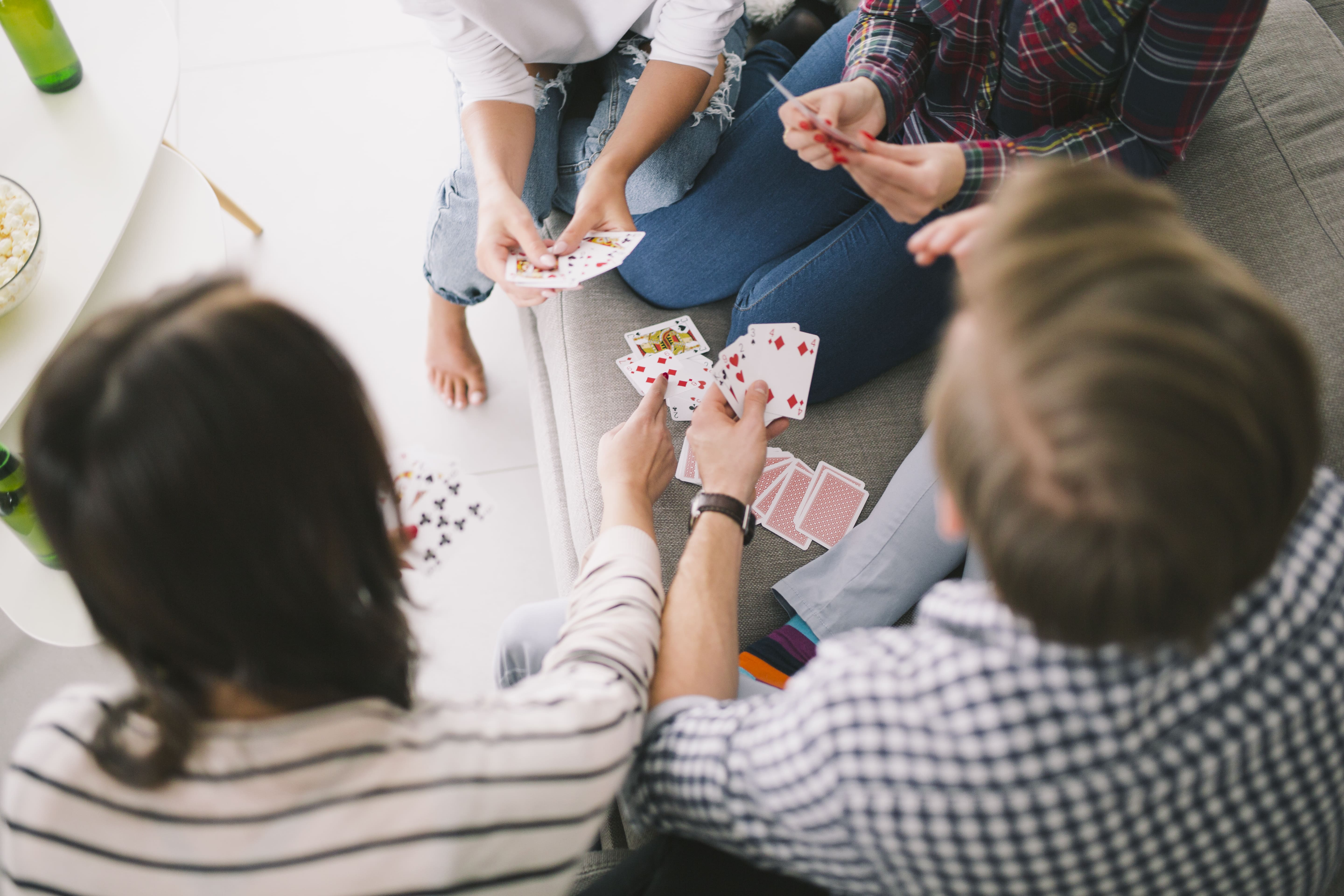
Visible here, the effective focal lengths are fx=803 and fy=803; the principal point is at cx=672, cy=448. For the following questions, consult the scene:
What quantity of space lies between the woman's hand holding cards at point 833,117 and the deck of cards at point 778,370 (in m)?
0.33

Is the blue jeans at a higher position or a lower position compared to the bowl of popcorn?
lower

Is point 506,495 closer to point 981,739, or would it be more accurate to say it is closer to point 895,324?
point 895,324

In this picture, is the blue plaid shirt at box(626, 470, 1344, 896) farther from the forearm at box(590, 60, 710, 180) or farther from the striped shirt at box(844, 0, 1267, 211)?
the forearm at box(590, 60, 710, 180)

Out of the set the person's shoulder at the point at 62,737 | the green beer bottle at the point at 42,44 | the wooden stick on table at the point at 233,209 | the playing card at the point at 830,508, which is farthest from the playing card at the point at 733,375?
the green beer bottle at the point at 42,44

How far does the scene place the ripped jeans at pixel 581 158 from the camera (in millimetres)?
1786

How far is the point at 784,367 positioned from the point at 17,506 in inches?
61.9

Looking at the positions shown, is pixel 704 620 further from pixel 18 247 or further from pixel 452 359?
pixel 18 247

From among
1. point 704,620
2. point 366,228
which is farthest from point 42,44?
point 704,620

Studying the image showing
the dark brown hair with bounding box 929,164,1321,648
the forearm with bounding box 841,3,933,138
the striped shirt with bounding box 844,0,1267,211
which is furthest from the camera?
the forearm with bounding box 841,3,933,138

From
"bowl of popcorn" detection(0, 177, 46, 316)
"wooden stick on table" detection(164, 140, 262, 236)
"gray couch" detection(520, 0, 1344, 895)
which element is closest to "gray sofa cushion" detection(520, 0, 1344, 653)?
"gray couch" detection(520, 0, 1344, 895)

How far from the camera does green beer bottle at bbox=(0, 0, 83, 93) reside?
1.78m

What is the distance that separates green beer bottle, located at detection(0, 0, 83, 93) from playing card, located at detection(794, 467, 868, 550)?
2.00 meters

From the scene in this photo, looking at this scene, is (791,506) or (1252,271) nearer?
(1252,271)

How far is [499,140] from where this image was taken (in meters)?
1.69
